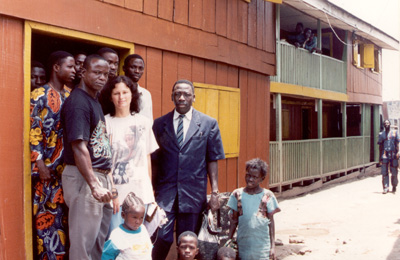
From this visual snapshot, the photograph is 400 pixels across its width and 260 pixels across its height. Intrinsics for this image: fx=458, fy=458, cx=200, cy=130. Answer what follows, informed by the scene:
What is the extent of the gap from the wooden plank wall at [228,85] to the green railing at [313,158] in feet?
→ 12.3

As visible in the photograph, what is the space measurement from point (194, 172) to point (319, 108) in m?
11.4

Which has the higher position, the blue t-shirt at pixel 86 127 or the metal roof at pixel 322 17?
the metal roof at pixel 322 17

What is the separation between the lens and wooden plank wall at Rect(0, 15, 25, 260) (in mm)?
3725

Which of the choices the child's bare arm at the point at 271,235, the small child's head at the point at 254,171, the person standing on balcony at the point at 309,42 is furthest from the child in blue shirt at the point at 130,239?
the person standing on balcony at the point at 309,42

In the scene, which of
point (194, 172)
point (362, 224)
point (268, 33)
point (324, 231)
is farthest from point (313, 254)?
point (268, 33)

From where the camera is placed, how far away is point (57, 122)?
147 inches

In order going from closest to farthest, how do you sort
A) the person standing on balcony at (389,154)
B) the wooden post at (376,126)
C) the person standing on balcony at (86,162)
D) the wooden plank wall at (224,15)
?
the person standing on balcony at (86,162) → the wooden plank wall at (224,15) → the person standing on balcony at (389,154) → the wooden post at (376,126)

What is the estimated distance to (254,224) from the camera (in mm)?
4102

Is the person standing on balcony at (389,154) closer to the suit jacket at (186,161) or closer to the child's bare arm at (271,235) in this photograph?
the child's bare arm at (271,235)

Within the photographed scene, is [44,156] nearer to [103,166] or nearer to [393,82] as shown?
[103,166]

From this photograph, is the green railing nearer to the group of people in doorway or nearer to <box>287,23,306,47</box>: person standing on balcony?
<box>287,23,306,47</box>: person standing on balcony

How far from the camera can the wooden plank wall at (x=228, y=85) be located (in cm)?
561

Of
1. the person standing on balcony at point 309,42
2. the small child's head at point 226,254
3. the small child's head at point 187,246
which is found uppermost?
the person standing on balcony at point 309,42

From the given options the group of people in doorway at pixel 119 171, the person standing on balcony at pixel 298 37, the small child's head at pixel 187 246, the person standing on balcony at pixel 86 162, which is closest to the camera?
the person standing on balcony at pixel 86 162
